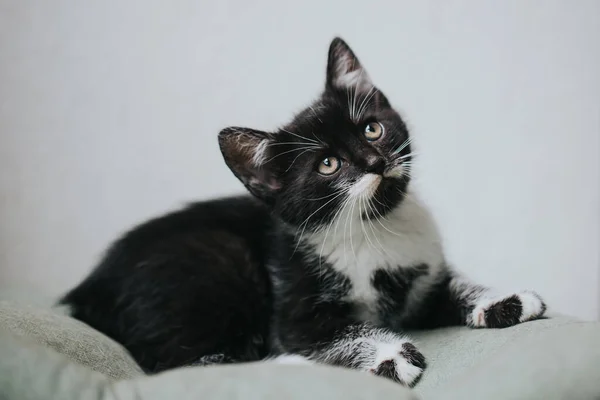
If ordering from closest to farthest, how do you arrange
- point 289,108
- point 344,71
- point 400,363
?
point 400,363 → point 344,71 → point 289,108

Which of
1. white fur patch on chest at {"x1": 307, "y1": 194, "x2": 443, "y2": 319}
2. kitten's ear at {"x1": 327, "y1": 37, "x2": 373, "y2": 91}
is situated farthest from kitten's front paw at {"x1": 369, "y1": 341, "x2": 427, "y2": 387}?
kitten's ear at {"x1": 327, "y1": 37, "x2": 373, "y2": 91}

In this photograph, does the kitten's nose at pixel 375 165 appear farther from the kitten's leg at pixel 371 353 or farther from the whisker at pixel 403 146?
the kitten's leg at pixel 371 353

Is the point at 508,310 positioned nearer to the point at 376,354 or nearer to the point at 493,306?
the point at 493,306

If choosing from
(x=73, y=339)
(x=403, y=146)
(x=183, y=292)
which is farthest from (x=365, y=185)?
(x=73, y=339)

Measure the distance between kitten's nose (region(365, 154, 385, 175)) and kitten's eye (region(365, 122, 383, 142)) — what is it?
10 centimetres

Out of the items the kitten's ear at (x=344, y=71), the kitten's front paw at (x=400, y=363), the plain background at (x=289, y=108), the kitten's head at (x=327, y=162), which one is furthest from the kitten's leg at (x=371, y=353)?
the plain background at (x=289, y=108)

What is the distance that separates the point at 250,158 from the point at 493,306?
0.60 meters

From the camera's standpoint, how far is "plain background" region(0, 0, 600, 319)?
2082mm

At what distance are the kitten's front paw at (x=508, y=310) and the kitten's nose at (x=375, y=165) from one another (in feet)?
1.23

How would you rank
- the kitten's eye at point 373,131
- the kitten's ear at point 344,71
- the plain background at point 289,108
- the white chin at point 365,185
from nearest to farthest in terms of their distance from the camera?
1. the white chin at point 365,185
2. the kitten's eye at point 373,131
3. the kitten's ear at point 344,71
4. the plain background at point 289,108

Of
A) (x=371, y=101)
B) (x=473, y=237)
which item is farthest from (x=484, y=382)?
(x=473, y=237)

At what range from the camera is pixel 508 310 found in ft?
4.32

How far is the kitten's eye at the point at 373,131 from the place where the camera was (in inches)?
54.6

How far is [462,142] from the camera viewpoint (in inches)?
84.5
